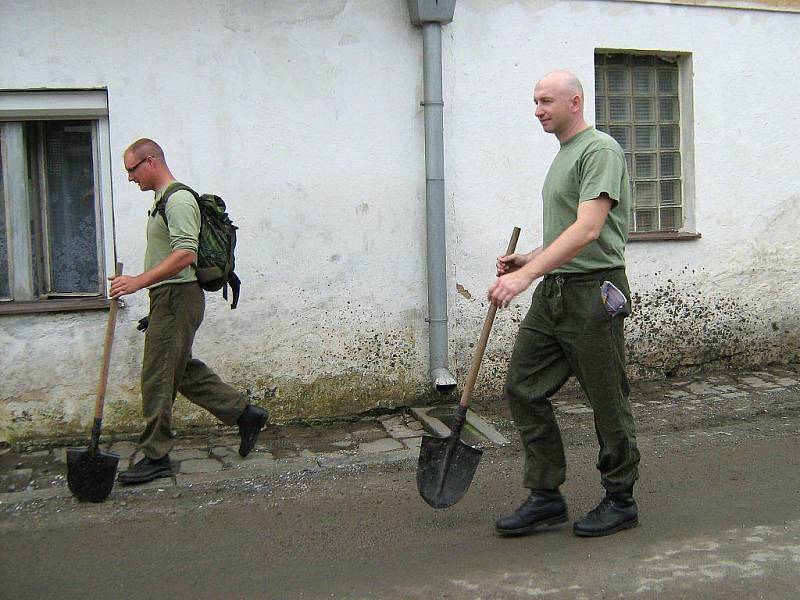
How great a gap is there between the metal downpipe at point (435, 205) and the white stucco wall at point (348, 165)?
124mm

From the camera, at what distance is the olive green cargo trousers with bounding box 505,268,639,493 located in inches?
158

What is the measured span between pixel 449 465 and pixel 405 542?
1.35ft

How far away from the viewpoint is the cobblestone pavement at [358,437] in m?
5.40

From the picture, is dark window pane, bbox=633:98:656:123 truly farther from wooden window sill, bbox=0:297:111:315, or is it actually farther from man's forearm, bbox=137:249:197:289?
wooden window sill, bbox=0:297:111:315

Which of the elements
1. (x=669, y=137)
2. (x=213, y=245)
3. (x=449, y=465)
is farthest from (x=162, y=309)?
(x=669, y=137)

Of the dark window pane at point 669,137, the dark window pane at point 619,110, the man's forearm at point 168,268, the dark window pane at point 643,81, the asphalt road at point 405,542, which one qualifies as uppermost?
the dark window pane at point 643,81

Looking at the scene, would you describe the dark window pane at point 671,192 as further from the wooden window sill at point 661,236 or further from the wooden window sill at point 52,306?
the wooden window sill at point 52,306

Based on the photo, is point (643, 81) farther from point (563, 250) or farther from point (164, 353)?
point (164, 353)

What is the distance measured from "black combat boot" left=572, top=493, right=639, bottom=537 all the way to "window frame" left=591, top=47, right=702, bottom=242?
3.50 meters

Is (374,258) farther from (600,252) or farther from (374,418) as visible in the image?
(600,252)

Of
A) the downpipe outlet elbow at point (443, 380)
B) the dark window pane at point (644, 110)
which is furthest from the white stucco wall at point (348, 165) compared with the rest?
the dark window pane at point (644, 110)

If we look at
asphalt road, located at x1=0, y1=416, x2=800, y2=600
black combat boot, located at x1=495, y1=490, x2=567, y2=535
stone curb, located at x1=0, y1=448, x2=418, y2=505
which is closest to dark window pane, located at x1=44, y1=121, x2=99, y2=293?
stone curb, located at x1=0, y1=448, x2=418, y2=505

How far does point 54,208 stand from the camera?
21.4ft

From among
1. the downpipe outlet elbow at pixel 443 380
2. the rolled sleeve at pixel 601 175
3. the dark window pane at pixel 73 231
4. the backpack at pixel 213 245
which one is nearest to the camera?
the rolled sleeve at pixel 601 175
